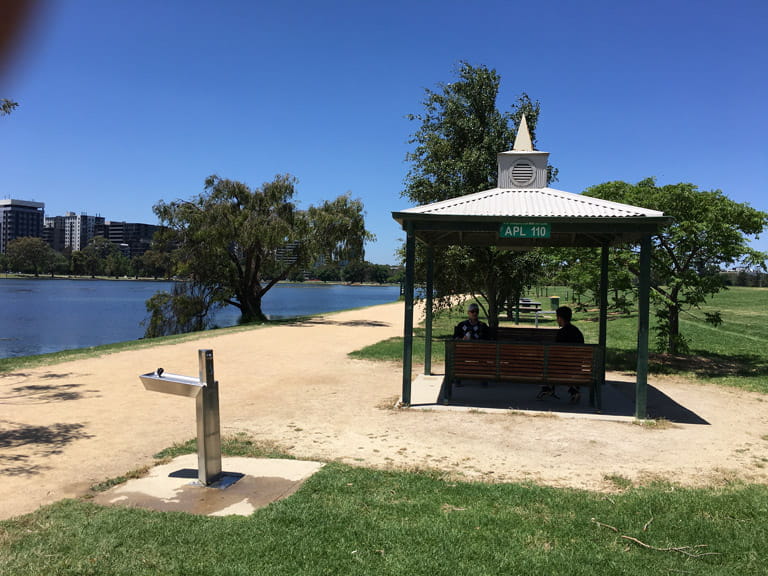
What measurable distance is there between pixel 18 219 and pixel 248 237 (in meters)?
186

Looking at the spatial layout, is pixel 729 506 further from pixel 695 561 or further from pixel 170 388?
pixel 170 388

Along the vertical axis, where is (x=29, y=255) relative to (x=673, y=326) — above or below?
above

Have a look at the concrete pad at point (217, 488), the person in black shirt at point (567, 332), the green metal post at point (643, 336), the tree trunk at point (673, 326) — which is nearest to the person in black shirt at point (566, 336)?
the person in black shirt at point (567, 332)

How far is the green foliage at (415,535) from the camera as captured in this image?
351 centimetres

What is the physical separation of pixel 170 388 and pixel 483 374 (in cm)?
468

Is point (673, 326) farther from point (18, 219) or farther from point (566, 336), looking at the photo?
point (18, 219)

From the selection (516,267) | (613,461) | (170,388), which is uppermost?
(516,267)

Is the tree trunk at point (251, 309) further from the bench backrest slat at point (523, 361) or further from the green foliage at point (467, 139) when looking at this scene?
the bench backrest slat at point (523, 361)

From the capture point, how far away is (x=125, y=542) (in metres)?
3.76

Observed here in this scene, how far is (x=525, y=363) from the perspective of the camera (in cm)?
Answer: 823

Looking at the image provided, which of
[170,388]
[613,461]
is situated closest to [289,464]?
[170,388]

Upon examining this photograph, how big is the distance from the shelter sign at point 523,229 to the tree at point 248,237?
1737 cm

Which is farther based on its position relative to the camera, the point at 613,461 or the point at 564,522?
the point at 613,461

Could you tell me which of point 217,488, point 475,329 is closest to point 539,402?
point 475,329
